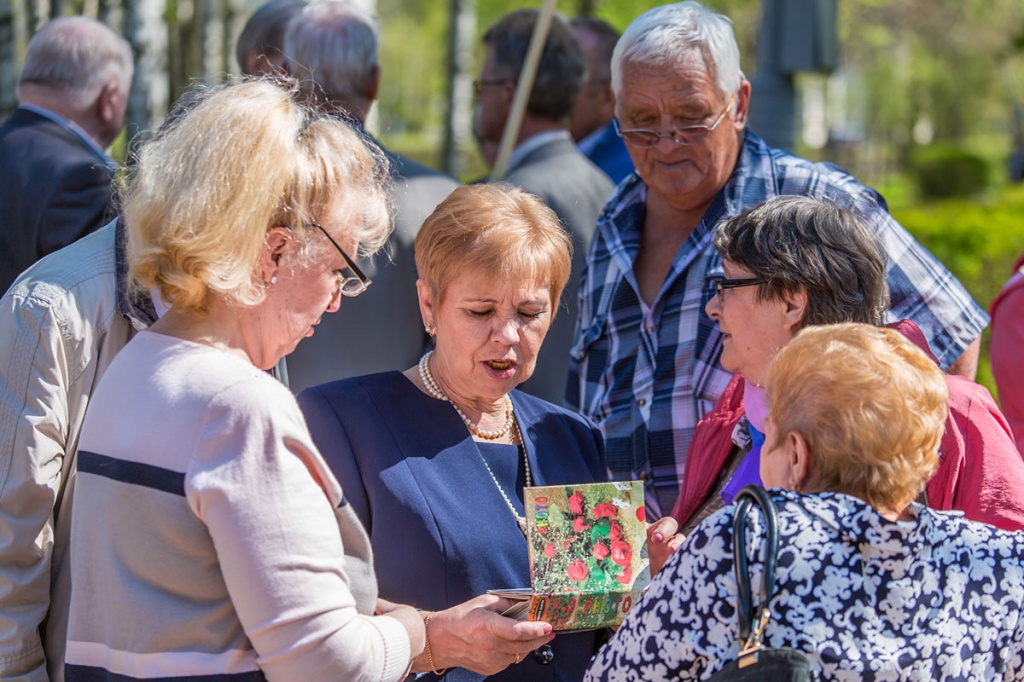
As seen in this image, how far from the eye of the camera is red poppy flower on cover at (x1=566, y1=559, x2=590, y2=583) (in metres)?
2.25

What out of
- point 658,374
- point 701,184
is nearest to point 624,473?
point 658,374

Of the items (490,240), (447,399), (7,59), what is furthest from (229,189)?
(7,59)

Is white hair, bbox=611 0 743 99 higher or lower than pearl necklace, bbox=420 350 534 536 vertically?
higher

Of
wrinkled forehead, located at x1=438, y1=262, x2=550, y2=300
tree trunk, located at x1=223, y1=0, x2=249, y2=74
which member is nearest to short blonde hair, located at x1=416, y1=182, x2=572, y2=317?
wrinkled forehead, located at x1=438, y1=262, x2=550, y2=300

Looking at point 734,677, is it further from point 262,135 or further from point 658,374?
point 658,374

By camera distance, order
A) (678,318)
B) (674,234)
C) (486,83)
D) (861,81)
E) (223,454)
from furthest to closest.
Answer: (861,81) → (486,83) → (674,234) → (678,318) → (223,454)

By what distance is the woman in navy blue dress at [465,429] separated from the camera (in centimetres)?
250

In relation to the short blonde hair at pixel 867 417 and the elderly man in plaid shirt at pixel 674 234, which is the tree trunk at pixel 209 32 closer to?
the elderly man in plaid shirt at pixel 674 234

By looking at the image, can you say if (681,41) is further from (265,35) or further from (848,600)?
(848,600)

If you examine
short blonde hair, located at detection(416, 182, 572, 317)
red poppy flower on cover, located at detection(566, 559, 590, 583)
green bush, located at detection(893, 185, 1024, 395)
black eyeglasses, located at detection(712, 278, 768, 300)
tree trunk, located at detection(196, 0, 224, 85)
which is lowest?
green bush, located at detection(893, 185, 1024, 395)

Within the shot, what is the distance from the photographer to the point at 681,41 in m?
3.56

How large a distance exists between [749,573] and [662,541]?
2.53 ft

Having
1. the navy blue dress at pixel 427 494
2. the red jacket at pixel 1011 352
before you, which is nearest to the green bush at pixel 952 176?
the red jacket at pixel 1011 352

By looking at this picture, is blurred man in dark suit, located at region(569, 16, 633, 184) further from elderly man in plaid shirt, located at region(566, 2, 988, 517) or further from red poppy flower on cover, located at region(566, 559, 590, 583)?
red poppy flower on cover, located at region(566, 559, 590, 583)
